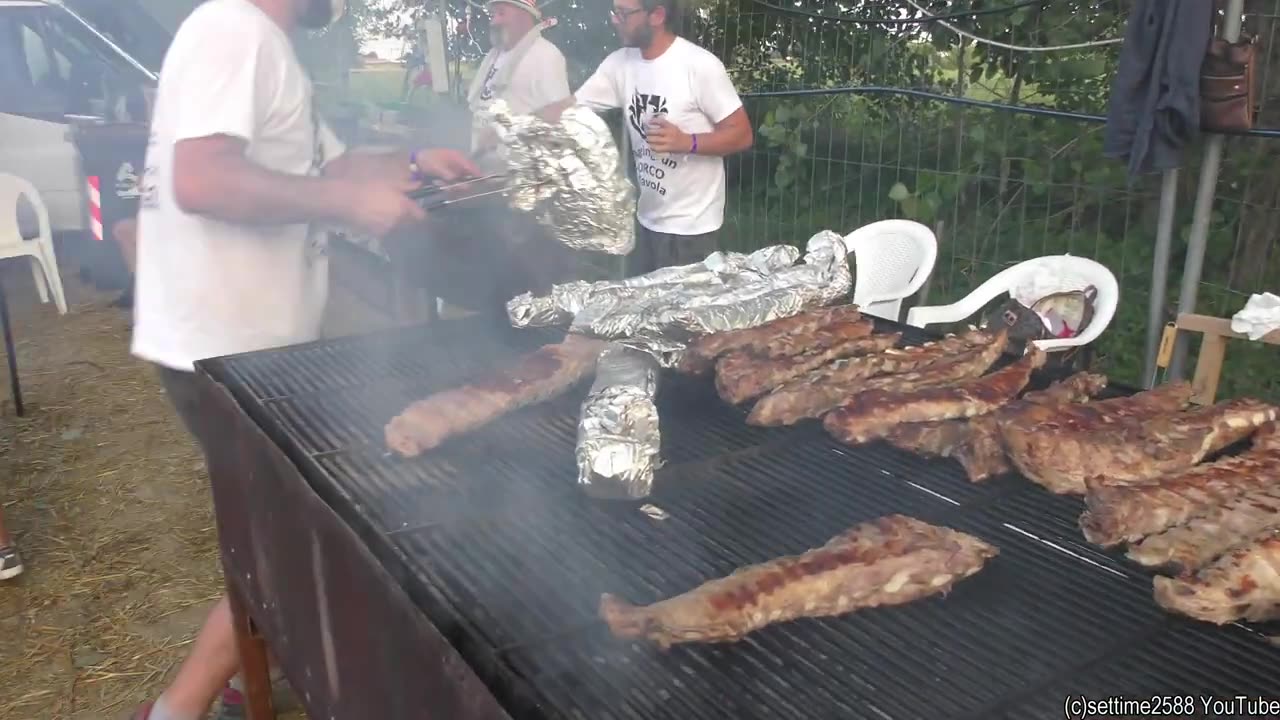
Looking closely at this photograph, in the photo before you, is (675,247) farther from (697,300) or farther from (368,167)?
(368,167)

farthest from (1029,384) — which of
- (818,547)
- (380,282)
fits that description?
(380,282)

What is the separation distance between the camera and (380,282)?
7.25 meters

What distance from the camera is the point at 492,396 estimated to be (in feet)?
8.19

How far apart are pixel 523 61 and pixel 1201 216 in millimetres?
3928

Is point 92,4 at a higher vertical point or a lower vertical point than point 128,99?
higher

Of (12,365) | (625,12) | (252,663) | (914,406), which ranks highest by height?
(625,12)

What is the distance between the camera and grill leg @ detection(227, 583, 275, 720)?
115 inches

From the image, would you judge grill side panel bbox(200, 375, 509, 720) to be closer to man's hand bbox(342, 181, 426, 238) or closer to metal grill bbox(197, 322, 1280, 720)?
metal grill bbox(197, 322, 1280, 720)

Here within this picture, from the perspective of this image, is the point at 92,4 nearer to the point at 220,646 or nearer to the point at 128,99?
the point at 128,99

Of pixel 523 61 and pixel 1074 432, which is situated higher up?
pixel 523 61

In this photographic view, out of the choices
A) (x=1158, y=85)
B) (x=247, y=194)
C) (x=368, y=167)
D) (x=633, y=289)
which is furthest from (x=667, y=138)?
(x=247, y=194)

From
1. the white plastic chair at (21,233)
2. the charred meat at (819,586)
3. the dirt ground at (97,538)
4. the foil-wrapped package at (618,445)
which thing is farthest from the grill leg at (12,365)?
the charred meat at (819,586)

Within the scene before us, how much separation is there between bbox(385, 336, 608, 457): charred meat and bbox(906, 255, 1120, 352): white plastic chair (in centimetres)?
191

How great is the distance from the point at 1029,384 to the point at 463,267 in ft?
8.41
